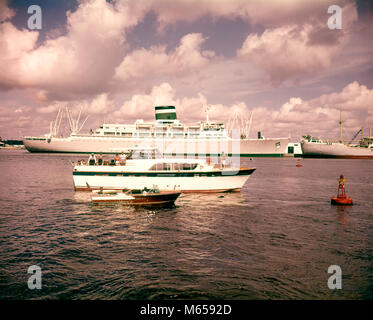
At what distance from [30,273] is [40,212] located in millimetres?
10315

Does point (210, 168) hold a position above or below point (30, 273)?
above

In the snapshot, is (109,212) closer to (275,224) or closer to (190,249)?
(190,249)

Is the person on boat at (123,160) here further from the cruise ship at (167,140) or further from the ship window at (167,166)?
the cruise ship at (167,140)

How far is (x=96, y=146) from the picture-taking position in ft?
358

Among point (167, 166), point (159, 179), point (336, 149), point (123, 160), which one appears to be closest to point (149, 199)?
point (159, 179)

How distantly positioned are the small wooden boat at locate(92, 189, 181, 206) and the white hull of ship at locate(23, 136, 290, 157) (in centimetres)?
8050

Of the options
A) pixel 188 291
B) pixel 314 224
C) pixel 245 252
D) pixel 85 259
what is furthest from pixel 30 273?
pixel 314 224

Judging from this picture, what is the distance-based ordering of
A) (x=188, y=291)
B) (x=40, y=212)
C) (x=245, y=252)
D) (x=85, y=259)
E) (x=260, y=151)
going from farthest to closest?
(x=260, y=151), (x=40, y=212), (x=245, y=252), (x=85, y=259), (x=188, y=291)

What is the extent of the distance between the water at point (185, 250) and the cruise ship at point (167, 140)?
8276 centimetres

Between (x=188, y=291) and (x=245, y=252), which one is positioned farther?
(x=245, y=252)

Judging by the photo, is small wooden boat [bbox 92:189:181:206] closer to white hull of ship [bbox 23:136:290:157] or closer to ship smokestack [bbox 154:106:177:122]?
white hull of ship [bbox 23:136:290:157]

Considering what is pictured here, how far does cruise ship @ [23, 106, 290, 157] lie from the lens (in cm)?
10388

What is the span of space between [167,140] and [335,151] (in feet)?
241

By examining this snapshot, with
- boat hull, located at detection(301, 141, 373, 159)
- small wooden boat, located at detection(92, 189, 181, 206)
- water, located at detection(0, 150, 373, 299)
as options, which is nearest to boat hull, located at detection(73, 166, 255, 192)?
water, located at detection(0, 150, 373, 299)
